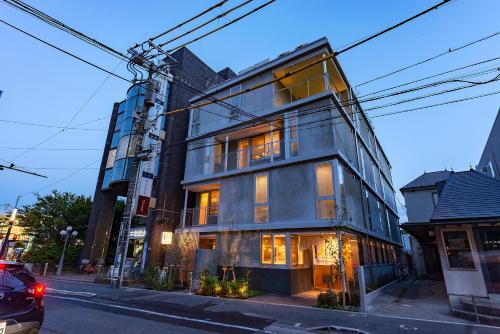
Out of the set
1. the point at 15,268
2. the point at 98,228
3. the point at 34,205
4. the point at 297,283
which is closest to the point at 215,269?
the point at 297,283

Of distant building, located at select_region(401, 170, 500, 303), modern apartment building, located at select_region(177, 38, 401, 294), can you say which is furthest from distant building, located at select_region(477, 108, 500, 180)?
modern apartment building, located at select_region(177, 38, 401, 294)

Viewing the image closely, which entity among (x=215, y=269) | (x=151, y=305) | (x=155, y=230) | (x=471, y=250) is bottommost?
(x=151, y=305)

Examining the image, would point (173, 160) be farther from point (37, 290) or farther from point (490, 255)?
point (490, 255)

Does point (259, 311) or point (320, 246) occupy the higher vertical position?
point (320, 246)

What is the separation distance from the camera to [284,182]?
47.9 ft

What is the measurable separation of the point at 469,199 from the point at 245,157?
1200cm

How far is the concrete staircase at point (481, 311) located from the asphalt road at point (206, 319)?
1.56 ft

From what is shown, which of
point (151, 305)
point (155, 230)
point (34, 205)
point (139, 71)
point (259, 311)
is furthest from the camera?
point (34, 205)

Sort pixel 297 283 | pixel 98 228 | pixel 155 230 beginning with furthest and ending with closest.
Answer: pixel 98 228, pixel 155 230, pixel 297 283

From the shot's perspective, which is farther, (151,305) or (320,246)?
(320,246)

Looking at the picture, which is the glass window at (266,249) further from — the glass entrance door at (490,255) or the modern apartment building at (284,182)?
the glass entrance door at (490,255)

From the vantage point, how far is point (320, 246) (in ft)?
51.4

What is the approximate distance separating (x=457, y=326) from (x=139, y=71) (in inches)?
694

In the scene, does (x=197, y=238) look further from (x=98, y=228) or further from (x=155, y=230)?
(x=98, y=228)
